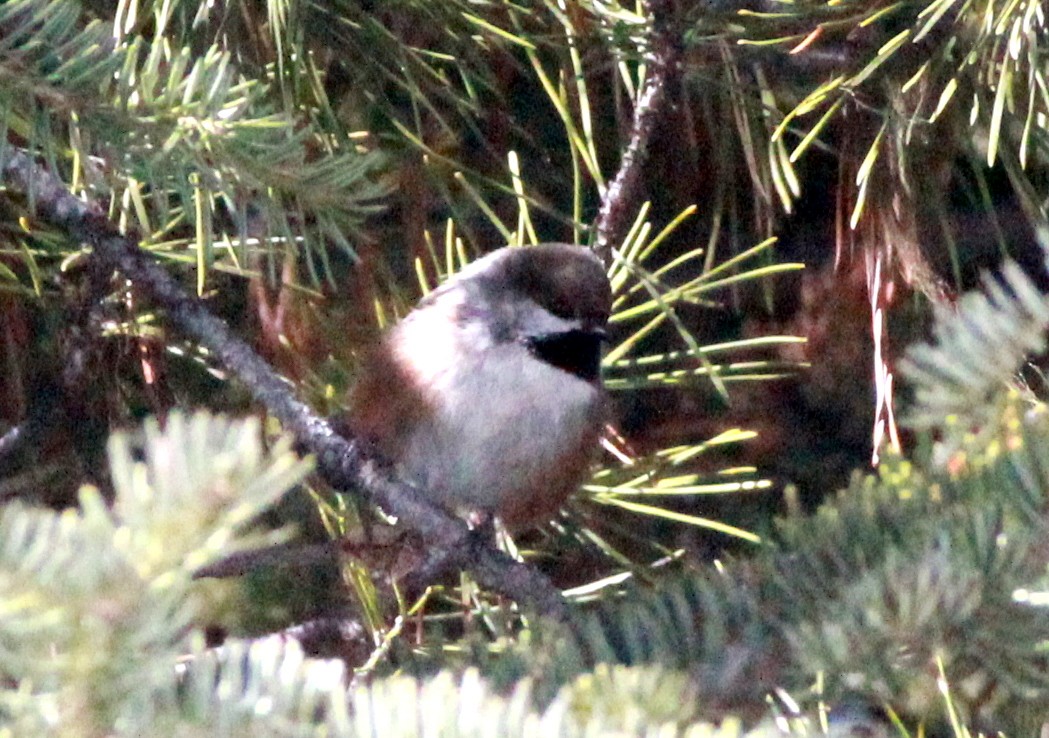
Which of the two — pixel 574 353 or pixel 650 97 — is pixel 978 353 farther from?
pixel 574 353

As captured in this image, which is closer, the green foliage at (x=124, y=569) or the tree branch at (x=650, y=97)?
the green foliage at (x=124, y=569)

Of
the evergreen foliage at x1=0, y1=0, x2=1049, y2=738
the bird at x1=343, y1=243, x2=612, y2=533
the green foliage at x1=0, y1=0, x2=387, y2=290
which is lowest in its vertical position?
the bird at x1=343, y1=243, x2=612, y2=533

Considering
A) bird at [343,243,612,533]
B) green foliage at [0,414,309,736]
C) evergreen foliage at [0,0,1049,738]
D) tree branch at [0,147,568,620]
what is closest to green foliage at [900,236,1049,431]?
evergreen foliage at [0,0,1049,738]

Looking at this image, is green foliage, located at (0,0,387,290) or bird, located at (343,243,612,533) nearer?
green foliage, located at (0,0,387,290)

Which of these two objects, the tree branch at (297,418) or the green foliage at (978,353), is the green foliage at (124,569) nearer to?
the green foliage at (978,353)

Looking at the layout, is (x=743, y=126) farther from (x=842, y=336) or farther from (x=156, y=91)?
(x=156, y=91)

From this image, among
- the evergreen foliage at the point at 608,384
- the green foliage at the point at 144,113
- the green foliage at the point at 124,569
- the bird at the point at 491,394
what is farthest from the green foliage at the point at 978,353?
the bird at the point at 491,394

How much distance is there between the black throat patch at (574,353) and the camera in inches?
76.5

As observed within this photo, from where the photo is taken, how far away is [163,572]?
1.65ft

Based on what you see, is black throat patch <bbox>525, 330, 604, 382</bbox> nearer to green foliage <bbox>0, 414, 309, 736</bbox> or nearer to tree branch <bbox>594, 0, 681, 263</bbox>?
tree branch <bbox>594, 0, 681, 263</bbox>

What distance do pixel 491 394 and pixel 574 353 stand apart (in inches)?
5.6

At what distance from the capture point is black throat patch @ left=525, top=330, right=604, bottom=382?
6.38 ft

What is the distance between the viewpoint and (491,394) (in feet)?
6.37

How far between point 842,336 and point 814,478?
10.4 inches
